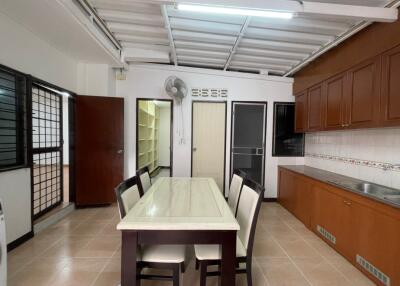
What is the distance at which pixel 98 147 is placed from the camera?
3.98 m

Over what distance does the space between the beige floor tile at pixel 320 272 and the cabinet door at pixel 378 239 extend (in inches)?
10.6

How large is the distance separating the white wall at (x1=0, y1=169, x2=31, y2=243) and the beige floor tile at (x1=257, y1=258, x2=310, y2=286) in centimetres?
270

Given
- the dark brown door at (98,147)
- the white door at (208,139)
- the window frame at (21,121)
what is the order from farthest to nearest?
the white door at (208,139) < the dark brown door at (98,147) < the window frame at (21,121)

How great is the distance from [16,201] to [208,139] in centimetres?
303

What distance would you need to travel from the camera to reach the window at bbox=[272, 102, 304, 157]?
451 centimetres

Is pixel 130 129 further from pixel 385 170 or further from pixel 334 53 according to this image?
pixel 385 170

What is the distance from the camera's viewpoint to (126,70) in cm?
432

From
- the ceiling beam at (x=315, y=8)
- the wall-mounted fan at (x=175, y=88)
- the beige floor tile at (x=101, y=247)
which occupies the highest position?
the ceiling beam at (x=315, y=8)

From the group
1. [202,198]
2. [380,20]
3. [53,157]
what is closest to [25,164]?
[53,157]

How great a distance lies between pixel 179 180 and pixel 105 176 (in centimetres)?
189

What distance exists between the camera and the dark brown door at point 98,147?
390 cm

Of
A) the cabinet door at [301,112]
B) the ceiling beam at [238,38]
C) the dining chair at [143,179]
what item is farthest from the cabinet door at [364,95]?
the dining chair at [143,179]

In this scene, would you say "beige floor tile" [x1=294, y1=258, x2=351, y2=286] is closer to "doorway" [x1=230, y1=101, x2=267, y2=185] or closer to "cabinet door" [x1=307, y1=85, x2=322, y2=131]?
"cabinet door" [x1=307, y1=85, x2=322, y2=131]

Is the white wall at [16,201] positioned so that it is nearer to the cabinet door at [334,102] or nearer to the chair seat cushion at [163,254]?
the chair seat cushion at [163,254]
